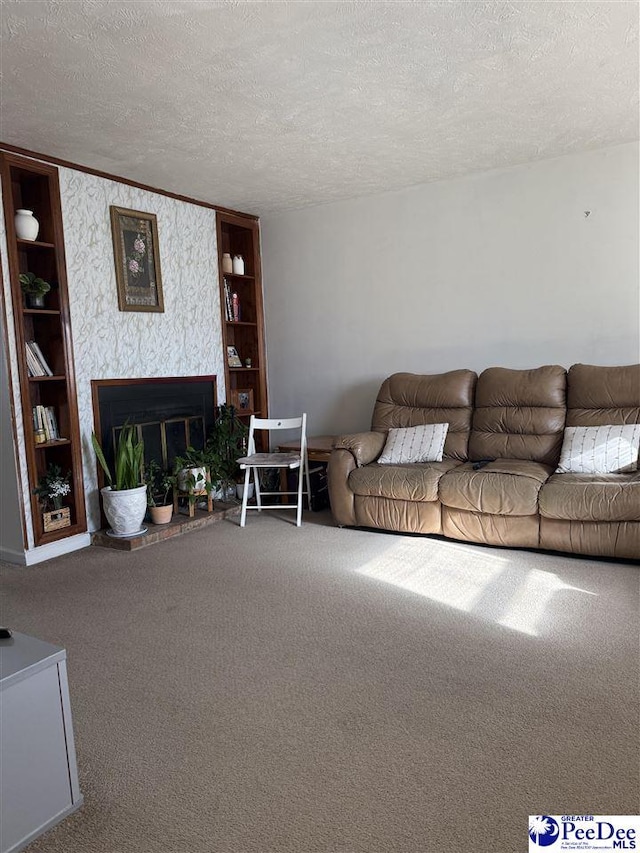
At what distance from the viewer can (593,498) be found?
3.27 metres

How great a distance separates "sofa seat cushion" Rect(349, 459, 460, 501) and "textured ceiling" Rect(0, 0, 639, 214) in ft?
6.49

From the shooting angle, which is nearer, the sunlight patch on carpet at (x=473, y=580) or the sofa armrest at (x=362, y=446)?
the sunlight patch on carpet at (x=473, y=580)

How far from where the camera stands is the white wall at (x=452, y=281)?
13.6 ft

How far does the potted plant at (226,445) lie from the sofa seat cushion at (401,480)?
1.24m

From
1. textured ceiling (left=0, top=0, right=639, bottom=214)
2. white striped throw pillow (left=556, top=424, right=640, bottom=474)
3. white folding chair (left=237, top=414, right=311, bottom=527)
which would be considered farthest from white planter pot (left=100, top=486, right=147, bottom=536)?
white striped throw pillow (left=556, top=424, right=640, bottom=474)

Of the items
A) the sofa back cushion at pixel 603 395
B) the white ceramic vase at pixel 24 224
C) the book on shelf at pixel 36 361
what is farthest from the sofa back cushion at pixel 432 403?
the white ceramic vase at pixel 24 224

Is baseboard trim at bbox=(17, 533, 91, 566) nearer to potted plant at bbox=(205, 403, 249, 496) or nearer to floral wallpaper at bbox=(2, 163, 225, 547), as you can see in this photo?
floral wallpaper at bbox=(2, 163, 225, 547)

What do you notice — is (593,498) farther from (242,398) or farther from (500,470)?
(242,398)

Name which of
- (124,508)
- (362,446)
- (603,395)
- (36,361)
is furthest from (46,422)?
(603,395)

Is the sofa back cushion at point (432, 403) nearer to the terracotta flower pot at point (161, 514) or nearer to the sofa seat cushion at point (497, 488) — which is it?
the sofa seat cushion at point (497, 488)

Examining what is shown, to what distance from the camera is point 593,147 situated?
405 centimetres

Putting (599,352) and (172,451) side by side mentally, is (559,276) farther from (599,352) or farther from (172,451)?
(172,451)

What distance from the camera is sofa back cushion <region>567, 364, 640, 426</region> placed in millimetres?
3791

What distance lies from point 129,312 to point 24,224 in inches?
35.0
